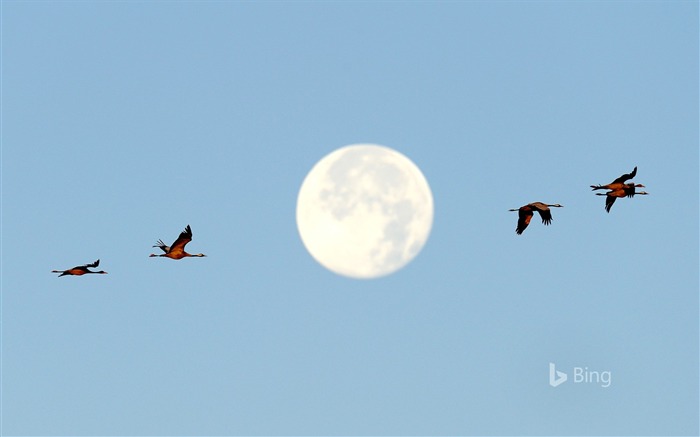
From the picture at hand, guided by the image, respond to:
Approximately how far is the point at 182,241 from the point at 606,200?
70.6ft

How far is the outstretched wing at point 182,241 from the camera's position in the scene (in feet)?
184

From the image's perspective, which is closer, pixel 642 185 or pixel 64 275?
pixel 64 275

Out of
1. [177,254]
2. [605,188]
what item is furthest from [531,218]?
[177,254]

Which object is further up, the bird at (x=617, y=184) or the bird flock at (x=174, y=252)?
the bird at (x=617, y=184)

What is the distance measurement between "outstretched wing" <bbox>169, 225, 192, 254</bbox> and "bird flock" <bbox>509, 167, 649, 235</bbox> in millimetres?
15782

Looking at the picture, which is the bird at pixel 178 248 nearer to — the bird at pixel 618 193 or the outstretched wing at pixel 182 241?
the outstretched wing at pixel 182 241

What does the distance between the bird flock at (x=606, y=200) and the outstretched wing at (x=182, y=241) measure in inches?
621

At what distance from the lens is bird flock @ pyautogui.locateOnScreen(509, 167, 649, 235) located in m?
56.9

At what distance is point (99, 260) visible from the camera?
180 feet

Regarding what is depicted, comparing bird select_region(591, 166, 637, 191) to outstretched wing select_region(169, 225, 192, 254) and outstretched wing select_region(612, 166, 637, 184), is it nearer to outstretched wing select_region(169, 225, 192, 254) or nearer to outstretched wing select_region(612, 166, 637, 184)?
outstretched wing select_region(612, 166, 637, 184)

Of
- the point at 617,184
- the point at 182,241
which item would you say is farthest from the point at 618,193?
the point at 182,241

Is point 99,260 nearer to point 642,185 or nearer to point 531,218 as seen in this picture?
point 531,218

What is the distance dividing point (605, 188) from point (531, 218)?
13.8 ft

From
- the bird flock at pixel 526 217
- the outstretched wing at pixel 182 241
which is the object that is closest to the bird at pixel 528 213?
the bird flock at pixel 526 217
